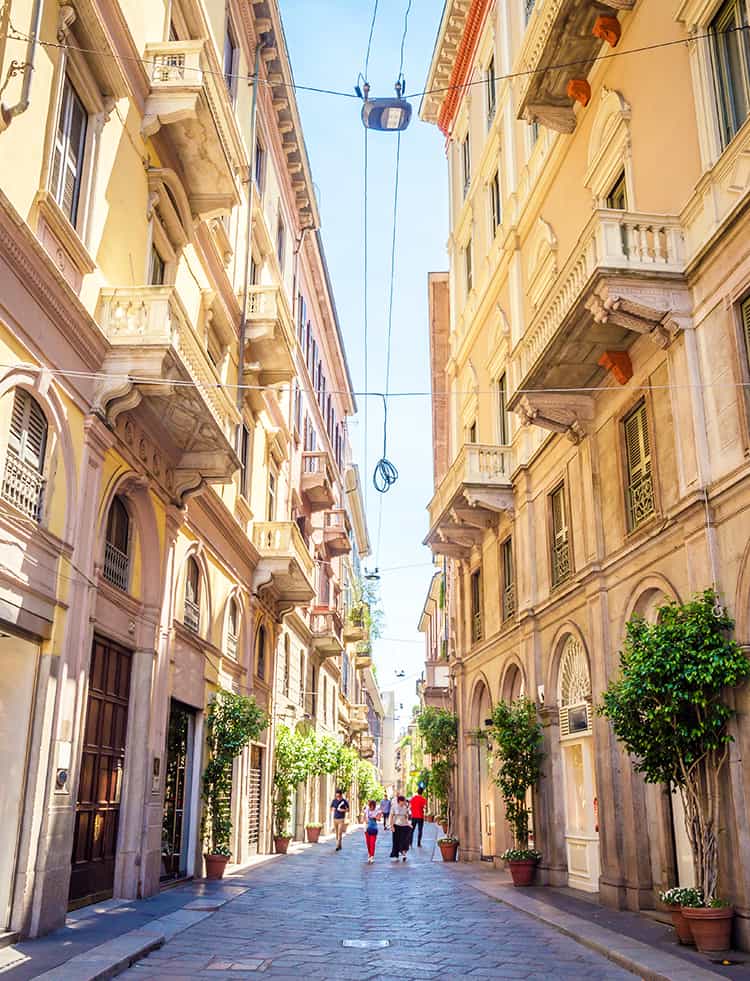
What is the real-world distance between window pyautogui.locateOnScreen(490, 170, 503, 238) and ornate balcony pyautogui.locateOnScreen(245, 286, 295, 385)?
5.59 metres

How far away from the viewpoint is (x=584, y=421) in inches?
579

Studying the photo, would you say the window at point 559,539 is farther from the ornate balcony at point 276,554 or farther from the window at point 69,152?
the window at point 69,152

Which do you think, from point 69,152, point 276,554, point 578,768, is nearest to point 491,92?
point 276,554

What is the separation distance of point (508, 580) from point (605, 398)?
23.7 ft

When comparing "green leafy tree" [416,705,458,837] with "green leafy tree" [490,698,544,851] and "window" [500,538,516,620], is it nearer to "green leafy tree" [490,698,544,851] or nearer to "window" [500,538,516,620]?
"window" [500,538,516,620]

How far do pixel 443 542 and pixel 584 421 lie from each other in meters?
9.55

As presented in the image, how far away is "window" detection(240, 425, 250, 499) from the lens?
2028 centimetres

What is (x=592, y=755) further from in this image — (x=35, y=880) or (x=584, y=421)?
(x=35, y=880)

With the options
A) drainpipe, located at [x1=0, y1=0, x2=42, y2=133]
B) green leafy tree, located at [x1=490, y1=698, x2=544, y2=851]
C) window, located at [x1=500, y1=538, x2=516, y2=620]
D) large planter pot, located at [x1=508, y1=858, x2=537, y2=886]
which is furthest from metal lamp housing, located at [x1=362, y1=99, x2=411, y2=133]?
large planter pot, located at [x1=508, y1=858, x2=537, y2=886]

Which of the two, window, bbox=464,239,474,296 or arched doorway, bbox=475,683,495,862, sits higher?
window, bbox=464,239,474,296

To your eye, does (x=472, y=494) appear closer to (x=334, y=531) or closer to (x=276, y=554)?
(x=276, y=554)

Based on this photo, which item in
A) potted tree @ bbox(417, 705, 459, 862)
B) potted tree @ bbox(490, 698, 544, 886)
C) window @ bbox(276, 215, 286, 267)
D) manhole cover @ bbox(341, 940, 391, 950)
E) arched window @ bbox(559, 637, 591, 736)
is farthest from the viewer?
window @ bbox(276, 215, 286, 267)

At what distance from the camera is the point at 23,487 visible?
9453 millimetres

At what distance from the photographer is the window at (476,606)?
2319 cm
